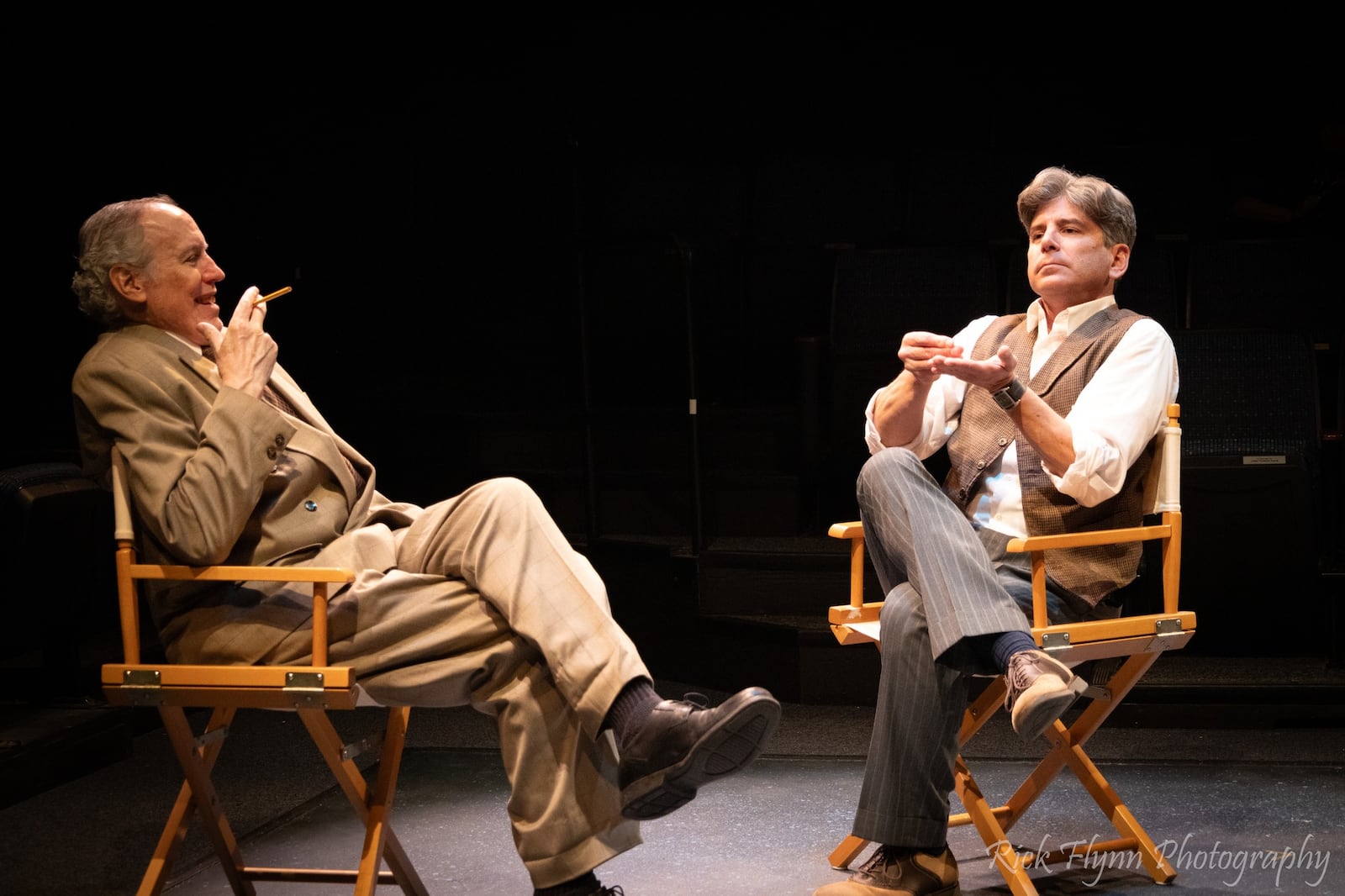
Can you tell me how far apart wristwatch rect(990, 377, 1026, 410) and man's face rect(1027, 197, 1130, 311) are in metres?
0.34

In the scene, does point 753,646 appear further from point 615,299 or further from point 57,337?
point 57,337

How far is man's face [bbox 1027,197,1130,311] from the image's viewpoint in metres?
→ 2.76

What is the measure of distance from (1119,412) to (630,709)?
1.06 metres

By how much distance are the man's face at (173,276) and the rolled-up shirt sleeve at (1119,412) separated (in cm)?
153

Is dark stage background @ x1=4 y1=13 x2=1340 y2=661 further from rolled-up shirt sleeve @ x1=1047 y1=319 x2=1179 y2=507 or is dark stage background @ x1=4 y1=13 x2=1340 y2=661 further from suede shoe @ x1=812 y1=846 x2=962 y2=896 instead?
suede shoe @ x1=812 y1=846 x2=962 y2=896

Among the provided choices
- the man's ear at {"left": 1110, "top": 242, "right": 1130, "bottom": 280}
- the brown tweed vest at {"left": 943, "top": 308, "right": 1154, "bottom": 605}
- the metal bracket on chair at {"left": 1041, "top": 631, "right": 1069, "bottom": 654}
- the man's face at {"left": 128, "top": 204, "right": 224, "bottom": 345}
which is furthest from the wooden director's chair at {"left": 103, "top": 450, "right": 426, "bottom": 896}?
the man's ear at {"left": 1110, "top": 242, "right": 1130, "bottom": 280}

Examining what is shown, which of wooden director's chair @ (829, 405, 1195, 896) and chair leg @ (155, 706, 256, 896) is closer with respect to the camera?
chair leg @ (155, 706, 256, 896)

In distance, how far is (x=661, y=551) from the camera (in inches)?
170

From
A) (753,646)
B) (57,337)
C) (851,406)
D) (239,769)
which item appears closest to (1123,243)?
(851,406)

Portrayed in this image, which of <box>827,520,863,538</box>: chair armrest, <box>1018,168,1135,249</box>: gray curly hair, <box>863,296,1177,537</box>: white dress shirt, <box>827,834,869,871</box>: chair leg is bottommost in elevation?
<box>827,834,869,871</box>: chair leg

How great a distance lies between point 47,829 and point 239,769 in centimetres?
52

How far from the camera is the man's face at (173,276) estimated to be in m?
2.45

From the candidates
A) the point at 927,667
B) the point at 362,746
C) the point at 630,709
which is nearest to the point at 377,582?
the point at 362,746

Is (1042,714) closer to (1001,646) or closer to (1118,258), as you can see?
(1001,646)
